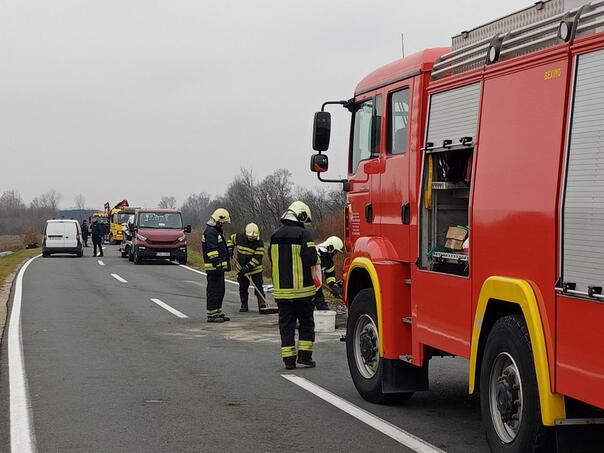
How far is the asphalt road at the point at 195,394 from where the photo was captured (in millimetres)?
6852

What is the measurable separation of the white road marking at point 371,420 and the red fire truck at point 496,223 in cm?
28

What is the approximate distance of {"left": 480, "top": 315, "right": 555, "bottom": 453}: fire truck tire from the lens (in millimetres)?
5297

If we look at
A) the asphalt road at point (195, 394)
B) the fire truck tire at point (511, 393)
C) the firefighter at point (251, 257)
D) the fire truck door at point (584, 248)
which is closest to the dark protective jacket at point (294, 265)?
the asphalt road at point (195, 394)

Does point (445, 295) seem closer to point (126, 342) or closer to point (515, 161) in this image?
point (515, 161)

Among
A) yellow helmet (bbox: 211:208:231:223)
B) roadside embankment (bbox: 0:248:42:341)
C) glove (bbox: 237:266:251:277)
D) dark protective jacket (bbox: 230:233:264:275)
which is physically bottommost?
roadside embankment (bbox: 0:248:42:341)

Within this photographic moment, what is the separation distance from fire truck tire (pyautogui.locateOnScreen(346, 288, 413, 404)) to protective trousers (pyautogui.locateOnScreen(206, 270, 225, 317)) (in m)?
6.86

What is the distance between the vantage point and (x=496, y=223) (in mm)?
5773

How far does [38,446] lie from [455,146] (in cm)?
368

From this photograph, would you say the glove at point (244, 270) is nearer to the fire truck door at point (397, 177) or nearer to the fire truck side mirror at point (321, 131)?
the fire truck side mirror at point (321, 131)

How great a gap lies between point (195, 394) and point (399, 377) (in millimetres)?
2048

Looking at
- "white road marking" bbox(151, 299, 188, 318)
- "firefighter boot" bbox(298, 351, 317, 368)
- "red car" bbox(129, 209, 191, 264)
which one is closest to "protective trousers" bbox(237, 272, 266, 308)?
"white road marking" bbox(151, 299, 188, 318)

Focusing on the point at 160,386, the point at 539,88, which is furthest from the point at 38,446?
the point at 539,88

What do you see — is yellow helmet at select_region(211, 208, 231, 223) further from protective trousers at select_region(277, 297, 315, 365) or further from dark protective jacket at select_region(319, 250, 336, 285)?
protective trousers at select_region(277, 297, 315, 365)

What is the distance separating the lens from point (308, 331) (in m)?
10.4
